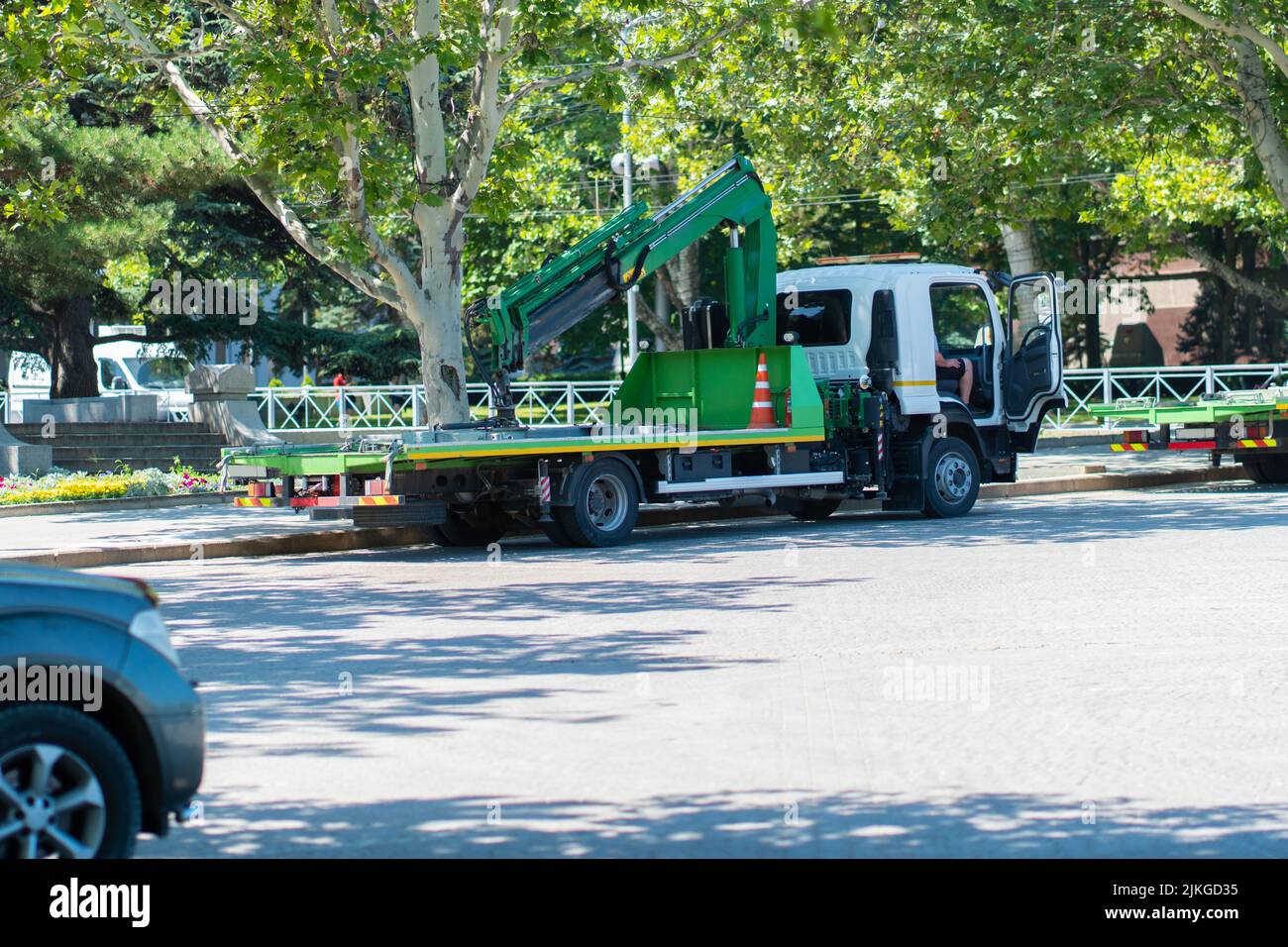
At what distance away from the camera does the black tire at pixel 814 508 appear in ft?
66.7

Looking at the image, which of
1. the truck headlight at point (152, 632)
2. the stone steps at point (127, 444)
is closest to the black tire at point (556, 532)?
the truck headlight at point (152, 632)

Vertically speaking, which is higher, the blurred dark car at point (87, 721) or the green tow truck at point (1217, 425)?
the green tow truck at point (1217, 425)

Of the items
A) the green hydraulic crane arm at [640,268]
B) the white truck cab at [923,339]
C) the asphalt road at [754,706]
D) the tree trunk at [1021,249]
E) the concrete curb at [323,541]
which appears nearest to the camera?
the asphalt road at [754,706]

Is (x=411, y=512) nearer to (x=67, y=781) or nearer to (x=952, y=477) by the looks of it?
(x=952, y=477)

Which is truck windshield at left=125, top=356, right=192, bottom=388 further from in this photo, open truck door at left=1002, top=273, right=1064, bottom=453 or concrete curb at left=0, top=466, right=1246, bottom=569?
open truck door at left=1002, top=273, right=1064, bottom=453

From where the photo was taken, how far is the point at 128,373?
39.4 meters

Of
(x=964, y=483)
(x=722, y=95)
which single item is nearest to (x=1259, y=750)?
(x=964, y=483)

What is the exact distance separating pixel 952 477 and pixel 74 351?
63.7ft

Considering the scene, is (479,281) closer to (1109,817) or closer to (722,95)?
(722,95)

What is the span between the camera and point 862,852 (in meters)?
5.85

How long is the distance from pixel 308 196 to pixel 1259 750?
693 inches

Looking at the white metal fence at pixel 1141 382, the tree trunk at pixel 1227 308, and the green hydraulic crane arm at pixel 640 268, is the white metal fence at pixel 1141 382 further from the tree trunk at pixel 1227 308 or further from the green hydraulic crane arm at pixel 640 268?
the green hydraulic crane arm at pixel 640 268

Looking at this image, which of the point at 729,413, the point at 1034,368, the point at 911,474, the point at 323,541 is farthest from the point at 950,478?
the point at 323,541

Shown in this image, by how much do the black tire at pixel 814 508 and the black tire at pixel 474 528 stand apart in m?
3.99
